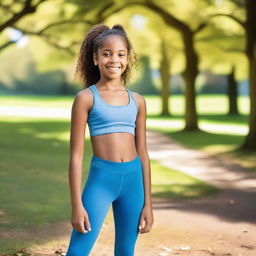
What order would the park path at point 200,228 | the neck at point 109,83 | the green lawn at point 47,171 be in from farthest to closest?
the green lawn at point 47,171, the park path at point 200,228, the neck at point 109,83

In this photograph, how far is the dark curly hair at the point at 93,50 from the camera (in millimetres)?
3571

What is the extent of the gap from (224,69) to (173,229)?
2488 centimetres

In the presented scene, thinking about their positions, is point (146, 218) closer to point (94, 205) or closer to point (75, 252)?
point (94, 205)

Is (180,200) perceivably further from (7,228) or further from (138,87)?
(138,87)

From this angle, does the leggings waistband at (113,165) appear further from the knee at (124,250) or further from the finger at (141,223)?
the knee at (124,250)

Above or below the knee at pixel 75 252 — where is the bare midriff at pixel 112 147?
above

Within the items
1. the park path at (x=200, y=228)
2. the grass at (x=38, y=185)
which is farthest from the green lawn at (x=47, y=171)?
the park path at (x=200, y=228)

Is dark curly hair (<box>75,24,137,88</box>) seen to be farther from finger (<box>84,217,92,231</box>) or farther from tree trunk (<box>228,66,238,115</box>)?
tree trunk (<box>228,66,238,115</box>)

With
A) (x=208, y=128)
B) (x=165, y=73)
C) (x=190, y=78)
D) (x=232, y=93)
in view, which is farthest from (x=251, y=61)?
(x=232, y=93)

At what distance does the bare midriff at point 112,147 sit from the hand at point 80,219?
0.33 m

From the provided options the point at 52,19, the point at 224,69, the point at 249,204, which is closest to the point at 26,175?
the point at 249,204

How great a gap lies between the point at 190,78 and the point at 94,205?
19947 mm

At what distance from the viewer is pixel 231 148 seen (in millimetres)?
17266

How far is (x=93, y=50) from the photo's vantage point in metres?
3.62
